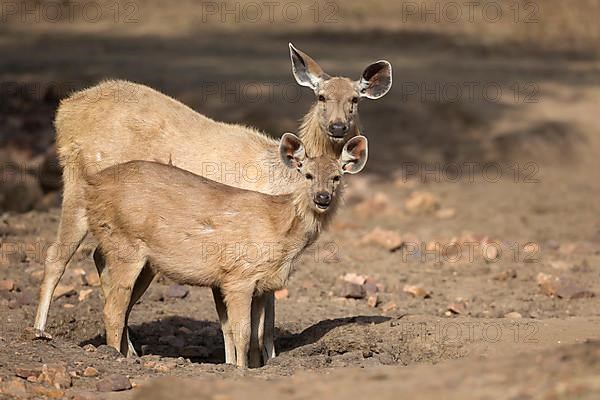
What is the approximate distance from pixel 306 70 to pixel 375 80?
0.68 m

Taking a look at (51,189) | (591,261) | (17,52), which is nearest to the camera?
(591,261)

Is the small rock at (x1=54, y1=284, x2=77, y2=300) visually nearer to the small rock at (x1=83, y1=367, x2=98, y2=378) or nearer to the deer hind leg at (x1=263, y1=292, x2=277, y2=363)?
the deer hind leg at (x1=263, y1=292, x2=277, y2=363)

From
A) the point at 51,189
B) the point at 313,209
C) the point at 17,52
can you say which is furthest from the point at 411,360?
the point at 17,52

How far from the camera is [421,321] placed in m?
10.7

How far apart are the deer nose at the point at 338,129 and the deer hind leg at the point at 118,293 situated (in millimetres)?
2092

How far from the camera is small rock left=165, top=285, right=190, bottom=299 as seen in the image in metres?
12.5

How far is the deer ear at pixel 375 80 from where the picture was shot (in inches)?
435

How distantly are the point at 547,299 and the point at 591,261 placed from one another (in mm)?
1799

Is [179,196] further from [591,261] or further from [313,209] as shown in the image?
[591,261]

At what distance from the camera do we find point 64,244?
1063 cm

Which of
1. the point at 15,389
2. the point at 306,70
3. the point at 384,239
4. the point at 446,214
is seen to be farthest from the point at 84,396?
the point at 446,214

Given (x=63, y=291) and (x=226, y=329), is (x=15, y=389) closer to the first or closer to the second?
(x=226, y=329)

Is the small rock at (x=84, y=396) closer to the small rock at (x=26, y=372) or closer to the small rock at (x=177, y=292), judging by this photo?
the small rock at (x=26, y=372)

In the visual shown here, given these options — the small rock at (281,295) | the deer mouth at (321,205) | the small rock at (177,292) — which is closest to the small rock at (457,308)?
the small rock at (281,295)
